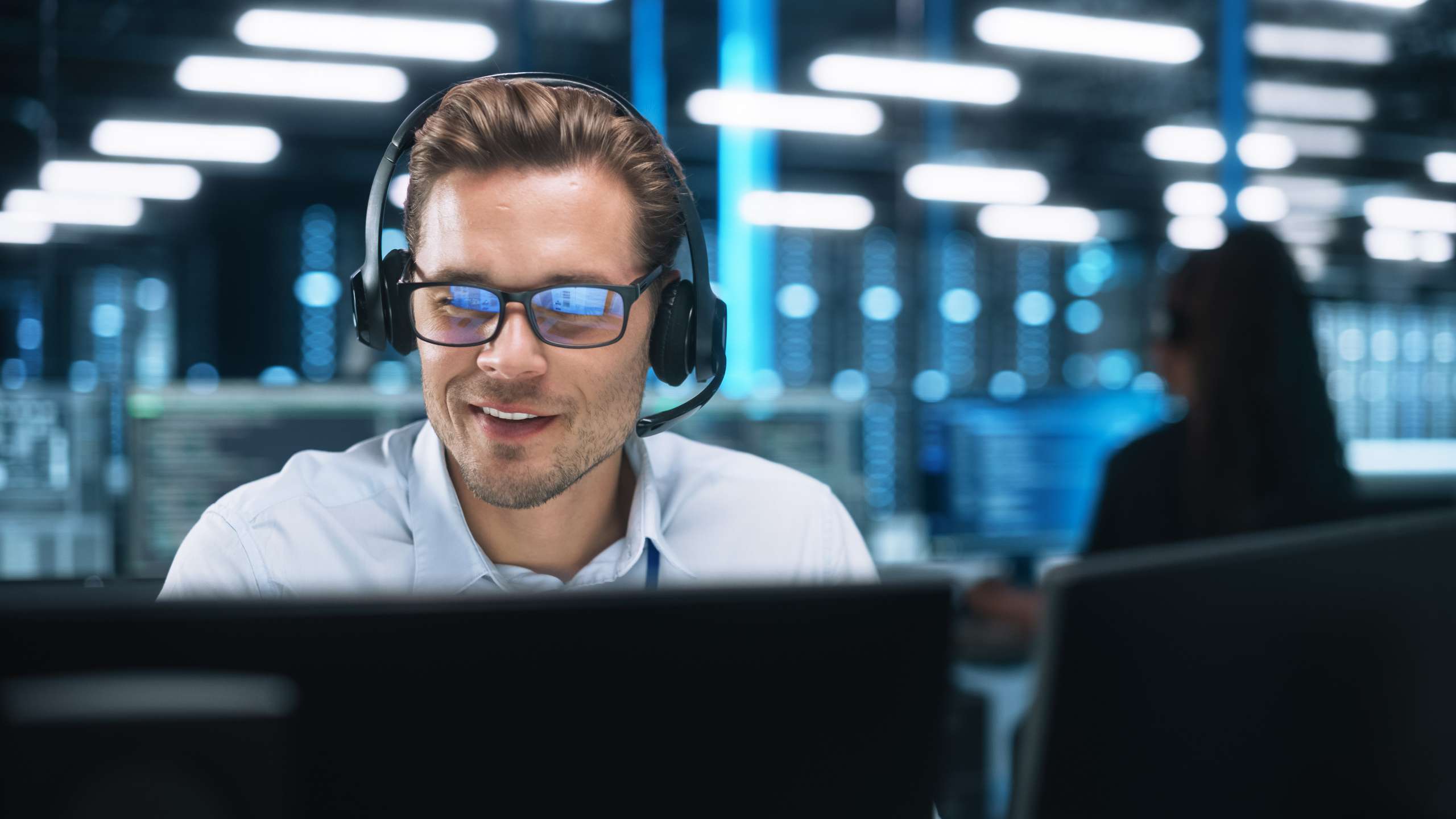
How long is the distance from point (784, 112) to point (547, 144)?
13.5 feet

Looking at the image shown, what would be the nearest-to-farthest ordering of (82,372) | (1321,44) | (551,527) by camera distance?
(551,527) → (1321,44) → (82,372)

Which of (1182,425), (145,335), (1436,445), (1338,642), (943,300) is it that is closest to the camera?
(1338,642)

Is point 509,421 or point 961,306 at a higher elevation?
point 961,306

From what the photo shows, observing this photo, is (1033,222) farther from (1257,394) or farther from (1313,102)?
(1257,394)

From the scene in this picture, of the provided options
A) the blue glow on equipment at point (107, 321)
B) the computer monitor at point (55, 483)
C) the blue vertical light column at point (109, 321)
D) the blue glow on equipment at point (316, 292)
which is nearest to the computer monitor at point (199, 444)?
the computer monitor at point (55, 483)

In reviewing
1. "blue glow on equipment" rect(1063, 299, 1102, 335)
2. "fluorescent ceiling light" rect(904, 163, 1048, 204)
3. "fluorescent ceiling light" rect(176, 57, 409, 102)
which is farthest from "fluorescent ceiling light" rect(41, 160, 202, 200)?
"blue glow on equipment" rect(1063, 299, 1102, 335)

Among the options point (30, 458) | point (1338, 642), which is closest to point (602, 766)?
point (1338, 642)

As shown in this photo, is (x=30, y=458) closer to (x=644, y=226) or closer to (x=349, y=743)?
(x=644, y=226)

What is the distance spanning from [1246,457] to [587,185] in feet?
3.84

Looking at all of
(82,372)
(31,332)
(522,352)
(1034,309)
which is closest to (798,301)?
(1034,309)

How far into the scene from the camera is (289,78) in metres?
5.79

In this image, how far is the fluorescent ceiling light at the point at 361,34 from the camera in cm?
506

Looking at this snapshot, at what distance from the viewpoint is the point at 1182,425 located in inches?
71.1

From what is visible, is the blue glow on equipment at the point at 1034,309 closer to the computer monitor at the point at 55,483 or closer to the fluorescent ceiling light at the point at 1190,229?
the fluorescent ceiling light at the point at 1190,229
